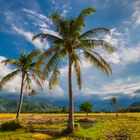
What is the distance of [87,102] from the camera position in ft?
384

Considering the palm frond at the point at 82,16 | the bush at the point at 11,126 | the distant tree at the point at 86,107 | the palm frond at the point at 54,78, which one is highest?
the distant tree at the point at 86,107

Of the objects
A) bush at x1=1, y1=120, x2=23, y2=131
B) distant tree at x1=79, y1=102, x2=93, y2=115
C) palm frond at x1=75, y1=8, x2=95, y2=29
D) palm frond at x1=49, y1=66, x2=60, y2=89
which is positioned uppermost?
distant tree at x1=79, y1=102, x2=93, y2=115

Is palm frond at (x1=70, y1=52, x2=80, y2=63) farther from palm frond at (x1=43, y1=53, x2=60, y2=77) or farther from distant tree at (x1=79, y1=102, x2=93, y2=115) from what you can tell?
distant tree at (x1=79, y1=102, x2=93, y2=115)

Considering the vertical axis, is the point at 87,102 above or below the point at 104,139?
above

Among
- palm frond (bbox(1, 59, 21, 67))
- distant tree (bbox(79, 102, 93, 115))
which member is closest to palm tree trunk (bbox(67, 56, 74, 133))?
palm frond (bbox(1, 59, 21, 67))

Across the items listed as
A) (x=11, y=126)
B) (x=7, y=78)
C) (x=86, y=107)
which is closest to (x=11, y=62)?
(x=7, y=78)

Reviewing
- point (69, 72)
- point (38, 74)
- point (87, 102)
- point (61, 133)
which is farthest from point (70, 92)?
point (87, 102)

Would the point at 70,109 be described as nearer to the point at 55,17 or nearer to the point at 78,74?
the point at 78,74

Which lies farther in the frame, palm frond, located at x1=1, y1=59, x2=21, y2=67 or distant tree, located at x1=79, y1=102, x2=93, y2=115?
distant tree, located at x1=79, y1=102, x2=93, y2=115

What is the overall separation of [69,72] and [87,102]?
A: 8913cm

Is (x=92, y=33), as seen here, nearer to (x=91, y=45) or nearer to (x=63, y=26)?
(x=91, y=45)

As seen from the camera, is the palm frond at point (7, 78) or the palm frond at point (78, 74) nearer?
the palm frond at point (78, 74)

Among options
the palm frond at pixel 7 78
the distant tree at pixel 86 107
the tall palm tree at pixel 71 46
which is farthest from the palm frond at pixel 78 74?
the distant tree at pixel 86 107

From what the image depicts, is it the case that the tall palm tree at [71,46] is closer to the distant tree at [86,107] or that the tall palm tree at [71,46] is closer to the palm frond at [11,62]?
the palm frond at [11,62]
